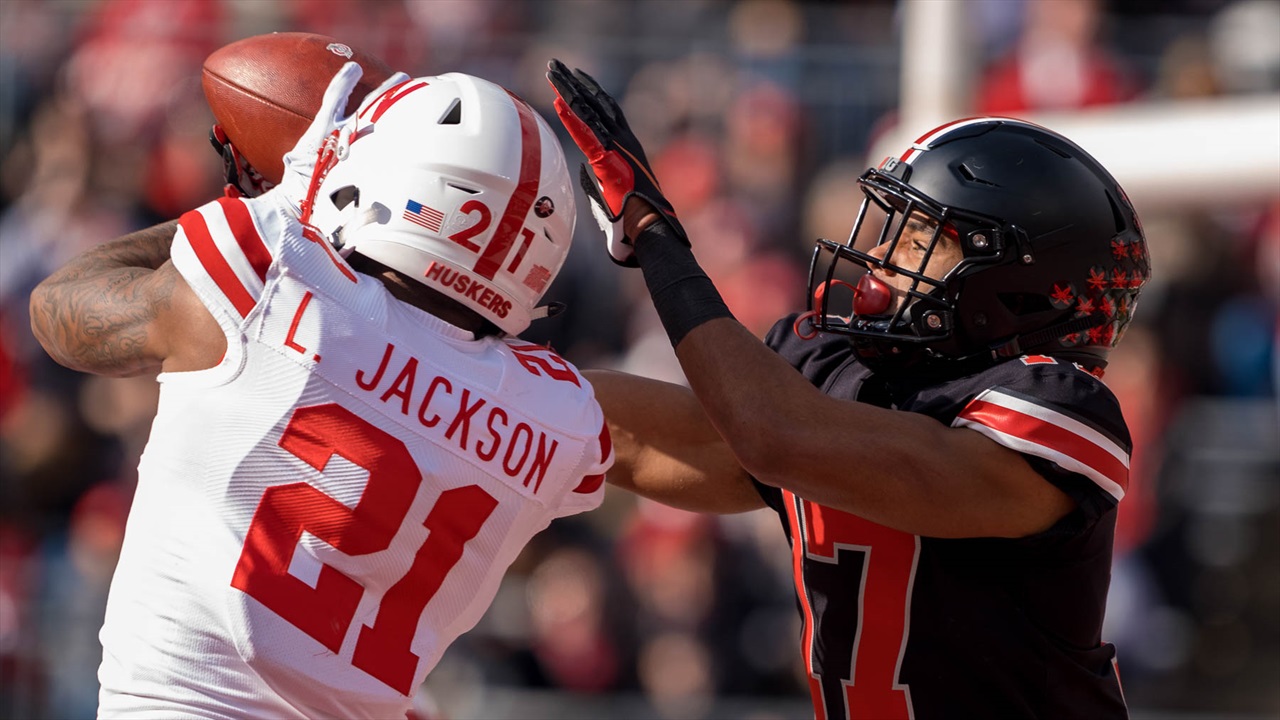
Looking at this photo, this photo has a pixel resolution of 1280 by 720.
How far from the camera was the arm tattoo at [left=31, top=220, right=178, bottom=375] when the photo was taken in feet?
8.34

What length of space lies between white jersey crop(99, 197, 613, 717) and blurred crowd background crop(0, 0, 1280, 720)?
3690 mm

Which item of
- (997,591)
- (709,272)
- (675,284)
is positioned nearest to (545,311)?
(675,284)

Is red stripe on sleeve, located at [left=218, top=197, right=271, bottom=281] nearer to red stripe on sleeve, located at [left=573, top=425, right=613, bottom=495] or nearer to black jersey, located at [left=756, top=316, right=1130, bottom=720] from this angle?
red stripe on sleeve, located at [left=573, top=425, right=613, bottom=495]

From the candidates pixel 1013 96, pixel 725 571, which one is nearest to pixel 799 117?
pixel 1013 96

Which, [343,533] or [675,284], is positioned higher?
[675,284]

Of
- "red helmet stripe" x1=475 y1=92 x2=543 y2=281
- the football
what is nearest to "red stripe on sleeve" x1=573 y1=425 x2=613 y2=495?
"red helmet stripe" x1=475 y1=92 x2=543 y2=281

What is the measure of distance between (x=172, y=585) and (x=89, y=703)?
5031mm

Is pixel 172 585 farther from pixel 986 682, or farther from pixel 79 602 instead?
pixel 79 602

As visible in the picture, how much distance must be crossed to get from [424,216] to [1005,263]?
118 cm

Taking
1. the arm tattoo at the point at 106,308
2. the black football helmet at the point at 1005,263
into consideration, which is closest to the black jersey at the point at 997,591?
the black football helmet at the point at 1005,263

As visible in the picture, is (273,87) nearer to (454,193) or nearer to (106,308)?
(454,193)

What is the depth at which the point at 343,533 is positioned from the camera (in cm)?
253

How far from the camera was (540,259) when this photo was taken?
2887mm

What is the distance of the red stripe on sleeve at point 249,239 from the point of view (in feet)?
8.21
